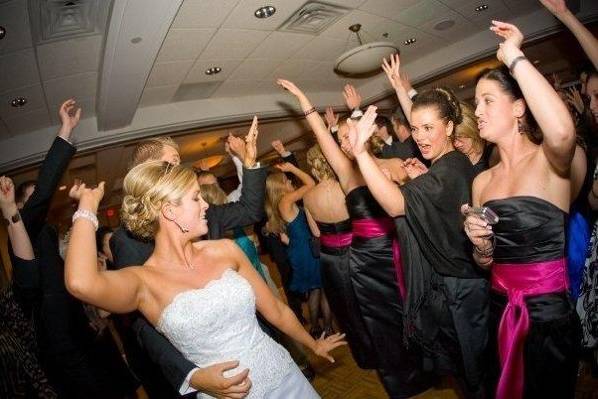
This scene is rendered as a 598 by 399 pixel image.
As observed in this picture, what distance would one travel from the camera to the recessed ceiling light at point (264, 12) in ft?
13.0

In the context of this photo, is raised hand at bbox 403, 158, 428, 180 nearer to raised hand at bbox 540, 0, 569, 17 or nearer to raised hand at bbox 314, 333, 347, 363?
raised hand at bbox 540, 0, 569, 17

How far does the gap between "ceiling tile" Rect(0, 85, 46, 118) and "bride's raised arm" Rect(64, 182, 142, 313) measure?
13.4 ft

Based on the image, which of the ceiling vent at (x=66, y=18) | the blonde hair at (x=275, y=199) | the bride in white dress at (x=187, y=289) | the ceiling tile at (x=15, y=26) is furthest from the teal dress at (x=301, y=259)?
the ceiling tile at (x=15, y=26)

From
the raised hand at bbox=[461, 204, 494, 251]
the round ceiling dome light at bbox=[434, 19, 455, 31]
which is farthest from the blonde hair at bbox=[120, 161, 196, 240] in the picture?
the round ceiling dome light at bbox=[434, 19, 455, 31]

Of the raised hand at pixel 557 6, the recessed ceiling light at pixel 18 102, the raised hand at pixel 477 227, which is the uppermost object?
the recessed ceiling light at pixel 18 102

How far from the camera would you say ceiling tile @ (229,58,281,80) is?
5377mm

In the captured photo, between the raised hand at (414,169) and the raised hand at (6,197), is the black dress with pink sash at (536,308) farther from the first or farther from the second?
the raised hand at (6,197)

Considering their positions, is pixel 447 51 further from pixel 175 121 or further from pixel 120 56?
pixel 120 56

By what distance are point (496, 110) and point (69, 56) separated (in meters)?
4.18

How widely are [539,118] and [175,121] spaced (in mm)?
5826

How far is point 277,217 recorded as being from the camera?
3.99m

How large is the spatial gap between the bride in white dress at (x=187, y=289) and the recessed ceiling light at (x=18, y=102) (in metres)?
4.23

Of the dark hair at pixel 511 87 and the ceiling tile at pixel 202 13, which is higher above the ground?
the ceiling tile at pixel 202 13

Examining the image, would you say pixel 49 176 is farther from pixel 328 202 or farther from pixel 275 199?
pixel 275 199
